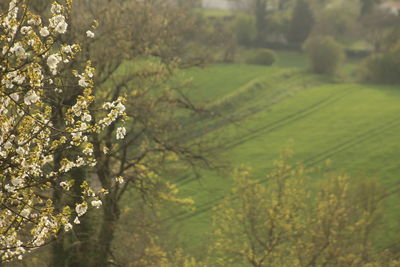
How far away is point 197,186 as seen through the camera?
49.7m

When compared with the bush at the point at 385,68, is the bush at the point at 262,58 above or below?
above

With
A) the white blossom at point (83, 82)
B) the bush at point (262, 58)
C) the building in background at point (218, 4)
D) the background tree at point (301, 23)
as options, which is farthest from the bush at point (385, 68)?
the white blossom at point (83, 82)

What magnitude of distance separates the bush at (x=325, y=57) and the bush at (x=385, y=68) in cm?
→ 459

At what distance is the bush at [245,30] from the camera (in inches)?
4154

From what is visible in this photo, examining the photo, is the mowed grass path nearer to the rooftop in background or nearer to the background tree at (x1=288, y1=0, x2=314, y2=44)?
the background tree at (x1=288, y1=0, x2=314, y2=44)

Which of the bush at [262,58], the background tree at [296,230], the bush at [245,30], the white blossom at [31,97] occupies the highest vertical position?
the bush at [245,30]

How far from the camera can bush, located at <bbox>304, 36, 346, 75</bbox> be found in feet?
279

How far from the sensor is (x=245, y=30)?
10562 centimetres

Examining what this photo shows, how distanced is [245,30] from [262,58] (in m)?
15.6

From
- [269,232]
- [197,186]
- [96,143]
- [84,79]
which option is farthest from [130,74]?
[197,186]

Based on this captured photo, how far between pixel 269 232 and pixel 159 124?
8178mm

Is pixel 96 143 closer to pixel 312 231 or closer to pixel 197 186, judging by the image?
pixel 312 231

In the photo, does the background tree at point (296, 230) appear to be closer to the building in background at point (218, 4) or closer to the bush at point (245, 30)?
the bush at point (245, 30)

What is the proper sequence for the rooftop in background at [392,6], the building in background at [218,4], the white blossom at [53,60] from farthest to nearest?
the building in background at [218,4]
the rooftop in background at [392,6]
the white blossom at [53,60]
